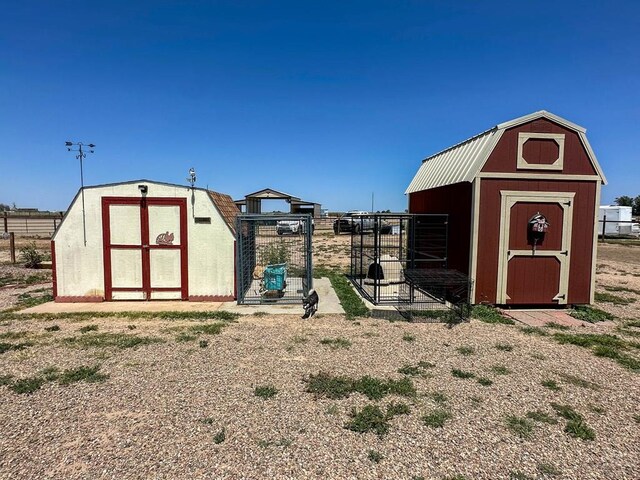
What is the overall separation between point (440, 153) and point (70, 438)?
1166 cm

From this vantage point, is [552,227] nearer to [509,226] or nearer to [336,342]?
[509,226]

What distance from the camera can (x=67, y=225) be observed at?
29.0 feet

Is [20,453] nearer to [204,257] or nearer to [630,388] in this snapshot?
[204,257]

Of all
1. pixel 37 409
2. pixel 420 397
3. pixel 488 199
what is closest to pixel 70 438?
pixel 37 409

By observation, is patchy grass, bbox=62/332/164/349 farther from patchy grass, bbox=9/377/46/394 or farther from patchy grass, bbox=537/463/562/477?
patchy grass, bbox=537/463/562/477

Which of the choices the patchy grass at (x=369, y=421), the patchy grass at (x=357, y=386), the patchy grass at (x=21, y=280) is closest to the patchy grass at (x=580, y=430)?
the patchy grass at (x=357, y=386)

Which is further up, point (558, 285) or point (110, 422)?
point (558, 285)

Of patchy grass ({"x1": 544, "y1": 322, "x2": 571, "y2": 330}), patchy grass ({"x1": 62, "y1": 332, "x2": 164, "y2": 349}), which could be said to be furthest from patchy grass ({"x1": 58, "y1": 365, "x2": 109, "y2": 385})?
patchy grass ({"x1": 544, "y1": 322, "x2": 571, "y2": 330})

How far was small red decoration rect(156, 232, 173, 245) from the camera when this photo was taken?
8883 millimetres

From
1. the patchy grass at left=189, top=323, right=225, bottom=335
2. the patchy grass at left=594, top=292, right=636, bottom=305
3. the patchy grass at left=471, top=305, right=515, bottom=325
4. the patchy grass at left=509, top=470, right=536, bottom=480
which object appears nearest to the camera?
the patchy grass at left=509, top=470, right=536, bottom=480

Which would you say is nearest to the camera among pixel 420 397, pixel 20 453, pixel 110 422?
pixel 20 453

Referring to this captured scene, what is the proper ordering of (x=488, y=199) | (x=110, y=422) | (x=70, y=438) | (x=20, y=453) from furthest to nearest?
(x=488, y=199) < (x=110, y=422) < (x=70, y=438) < (x=20, y=453)

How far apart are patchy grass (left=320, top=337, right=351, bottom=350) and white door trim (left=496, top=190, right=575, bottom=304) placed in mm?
4361

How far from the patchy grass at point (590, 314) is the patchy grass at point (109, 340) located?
27.9 feet
